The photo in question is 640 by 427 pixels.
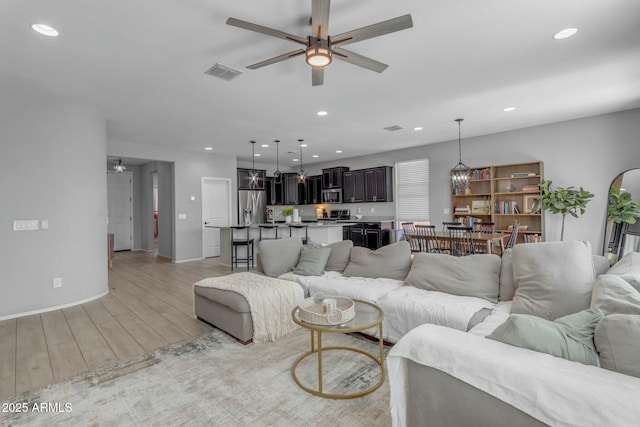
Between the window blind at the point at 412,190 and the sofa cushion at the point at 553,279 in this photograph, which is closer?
the sofa cushion at the point at 553,279

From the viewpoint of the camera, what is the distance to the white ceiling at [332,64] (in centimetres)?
237

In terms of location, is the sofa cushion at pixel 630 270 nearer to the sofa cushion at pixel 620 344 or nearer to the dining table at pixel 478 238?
the sofa cushion at pixel 620 344

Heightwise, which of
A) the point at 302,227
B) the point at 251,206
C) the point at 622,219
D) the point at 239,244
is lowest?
the point at 239,244

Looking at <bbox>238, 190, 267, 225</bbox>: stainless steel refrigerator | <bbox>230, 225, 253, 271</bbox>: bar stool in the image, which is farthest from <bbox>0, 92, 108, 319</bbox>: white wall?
<bbox>238, 190, 267, 225</bbox>: stainless steel refrigerator

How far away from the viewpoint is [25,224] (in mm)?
3859

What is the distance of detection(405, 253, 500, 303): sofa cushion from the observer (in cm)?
279

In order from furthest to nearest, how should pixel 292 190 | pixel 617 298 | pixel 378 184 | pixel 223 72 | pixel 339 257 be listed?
pixel 292 190 < pixel 378 184 < pixel 339 257 < pixel 223 72 < pixel 617 298

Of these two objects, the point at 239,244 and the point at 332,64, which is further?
the point at 239,244

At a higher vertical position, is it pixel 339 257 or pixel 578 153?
pixel 578 153

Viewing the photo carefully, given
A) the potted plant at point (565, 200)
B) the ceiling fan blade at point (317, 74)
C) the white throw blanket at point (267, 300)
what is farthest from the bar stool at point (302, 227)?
the potted plant at point (565, 200)

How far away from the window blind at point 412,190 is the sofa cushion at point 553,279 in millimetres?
5107

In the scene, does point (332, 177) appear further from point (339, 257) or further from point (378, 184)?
Result: point (339, 257)

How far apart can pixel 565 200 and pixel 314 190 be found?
21.2ft

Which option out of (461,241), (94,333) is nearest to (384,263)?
(461,241)
